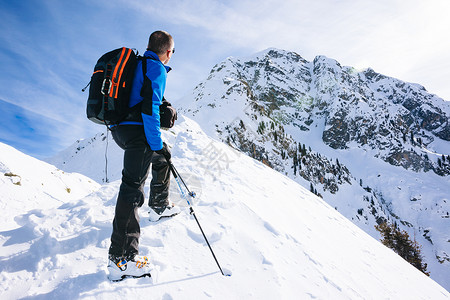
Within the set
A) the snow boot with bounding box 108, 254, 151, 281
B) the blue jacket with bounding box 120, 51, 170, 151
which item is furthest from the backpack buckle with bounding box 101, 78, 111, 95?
the snow boot with bounding box 108, 254, 151, 281

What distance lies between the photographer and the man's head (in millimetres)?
2955

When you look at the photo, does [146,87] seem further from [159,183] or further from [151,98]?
[159,183]

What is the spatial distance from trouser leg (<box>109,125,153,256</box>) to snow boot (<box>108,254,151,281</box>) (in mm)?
94

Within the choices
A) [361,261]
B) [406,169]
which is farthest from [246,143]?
[406,169]

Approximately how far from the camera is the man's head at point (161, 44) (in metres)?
2.96

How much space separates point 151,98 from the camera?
104 inches

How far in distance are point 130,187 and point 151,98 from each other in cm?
123

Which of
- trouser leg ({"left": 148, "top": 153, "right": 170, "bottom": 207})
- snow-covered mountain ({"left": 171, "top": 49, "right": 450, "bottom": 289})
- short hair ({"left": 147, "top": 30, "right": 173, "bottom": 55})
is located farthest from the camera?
snow-covered mountain ({"left": 171, "top": 49, "right": 450, "bottom": 289})

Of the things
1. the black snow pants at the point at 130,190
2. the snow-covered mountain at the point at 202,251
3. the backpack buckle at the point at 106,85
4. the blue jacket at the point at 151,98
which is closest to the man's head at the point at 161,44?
the blue jacket at the point at 151,98

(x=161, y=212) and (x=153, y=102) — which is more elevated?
(x=153, y=102)

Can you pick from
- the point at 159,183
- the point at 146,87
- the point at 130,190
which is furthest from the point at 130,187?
the point at 146,87

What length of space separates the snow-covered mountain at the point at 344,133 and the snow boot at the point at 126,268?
40.6 meters

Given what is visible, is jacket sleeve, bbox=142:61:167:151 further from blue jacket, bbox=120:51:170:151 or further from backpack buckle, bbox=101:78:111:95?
backpack buckle, bbox=101:78:111:95

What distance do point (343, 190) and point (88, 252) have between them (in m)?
98.4
